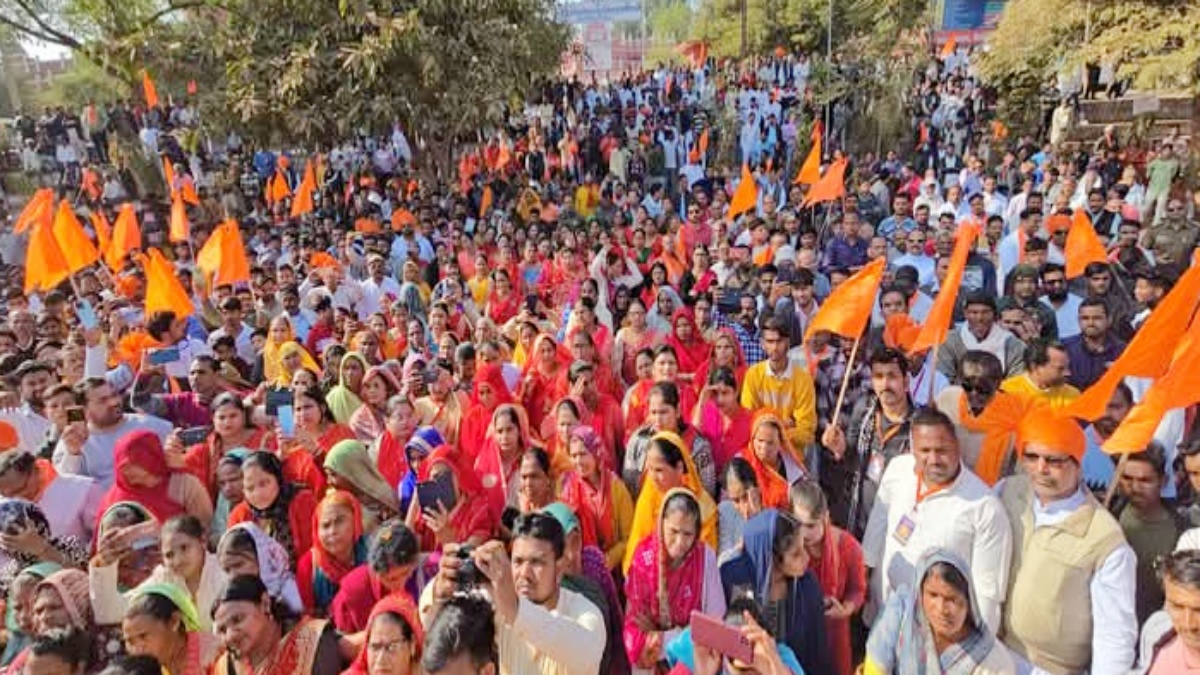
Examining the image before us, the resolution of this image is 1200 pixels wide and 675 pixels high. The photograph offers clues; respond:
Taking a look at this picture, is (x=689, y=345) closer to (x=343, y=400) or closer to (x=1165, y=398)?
(x=343, y=400)

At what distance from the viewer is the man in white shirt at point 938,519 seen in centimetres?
273

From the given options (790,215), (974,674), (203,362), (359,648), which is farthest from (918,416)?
(790,215)

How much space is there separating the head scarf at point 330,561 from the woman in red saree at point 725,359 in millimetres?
2207

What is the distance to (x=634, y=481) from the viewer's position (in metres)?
3.86

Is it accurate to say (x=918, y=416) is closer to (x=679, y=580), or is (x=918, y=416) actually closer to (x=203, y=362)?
(x=679, y=580)

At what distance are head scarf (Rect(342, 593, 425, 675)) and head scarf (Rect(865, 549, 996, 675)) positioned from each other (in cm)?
125

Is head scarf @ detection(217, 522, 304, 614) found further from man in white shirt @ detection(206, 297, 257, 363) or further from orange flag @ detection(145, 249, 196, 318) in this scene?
man in white shirt @ detection(206, 297, 257, 363)

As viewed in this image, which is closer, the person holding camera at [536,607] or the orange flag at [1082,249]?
the person holding camera at [536,607]

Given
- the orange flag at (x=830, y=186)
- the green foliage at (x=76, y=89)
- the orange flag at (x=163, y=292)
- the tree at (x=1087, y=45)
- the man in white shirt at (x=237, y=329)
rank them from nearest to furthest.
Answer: the orange flag at (x=163, y=292) < the man in white shirt at (x=237, y=329) < the orange flag at (x=830, y=186) < the tree at (x=1087, y=45) < the green foliage at (x=76, y=89)

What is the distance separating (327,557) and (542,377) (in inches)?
83.3

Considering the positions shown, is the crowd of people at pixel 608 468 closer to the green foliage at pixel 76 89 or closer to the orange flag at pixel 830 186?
the orange flag at pixel 830 186

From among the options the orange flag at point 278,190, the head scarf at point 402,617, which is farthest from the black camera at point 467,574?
the orange flag at point 278,190

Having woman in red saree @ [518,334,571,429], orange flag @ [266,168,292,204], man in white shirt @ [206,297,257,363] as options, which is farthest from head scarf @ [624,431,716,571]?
orange flag @ [266,168,292,204]

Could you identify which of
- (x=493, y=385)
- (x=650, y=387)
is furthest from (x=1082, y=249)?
(x=493, y=385)
